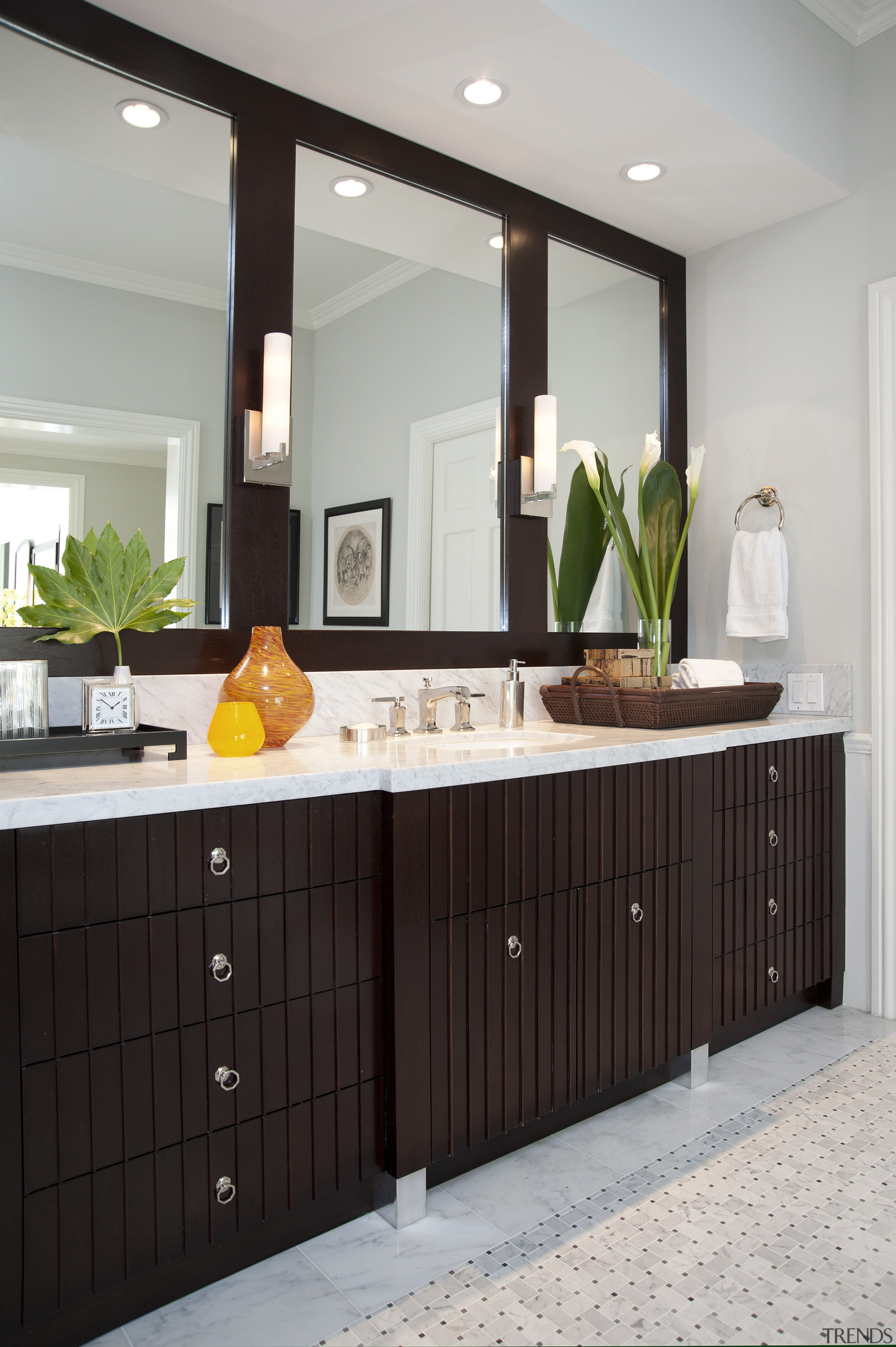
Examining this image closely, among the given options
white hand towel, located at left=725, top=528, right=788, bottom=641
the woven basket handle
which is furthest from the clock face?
white hand towel, located at left=725, top=528, right=788, bottom=641

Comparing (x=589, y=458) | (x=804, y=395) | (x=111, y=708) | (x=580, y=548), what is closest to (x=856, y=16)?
(x=804, y=395)

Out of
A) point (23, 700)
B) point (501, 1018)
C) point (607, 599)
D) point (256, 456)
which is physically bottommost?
point (501, 1018)

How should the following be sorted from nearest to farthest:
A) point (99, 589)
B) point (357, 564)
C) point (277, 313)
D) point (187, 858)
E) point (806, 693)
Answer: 1. point (187, 858)
2. point (99, 589)
3. point (277, 313)
4. point (357, 564)
5. point (806, 693)

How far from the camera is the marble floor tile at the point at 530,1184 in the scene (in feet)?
5.13

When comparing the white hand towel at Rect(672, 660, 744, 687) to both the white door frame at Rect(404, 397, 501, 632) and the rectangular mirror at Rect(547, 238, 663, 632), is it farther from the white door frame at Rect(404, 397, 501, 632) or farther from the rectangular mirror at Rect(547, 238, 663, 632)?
the white door frame at Rect(404, 397, 501, 632)

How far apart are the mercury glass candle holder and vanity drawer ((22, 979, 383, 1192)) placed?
0.52 meters

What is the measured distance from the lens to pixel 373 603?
212 centimetres

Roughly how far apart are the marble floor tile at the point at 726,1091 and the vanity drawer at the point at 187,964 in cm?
90

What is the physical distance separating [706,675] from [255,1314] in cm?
172

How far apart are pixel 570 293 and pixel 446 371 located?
0.55 metres

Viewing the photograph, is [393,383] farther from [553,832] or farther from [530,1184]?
[530,1184]

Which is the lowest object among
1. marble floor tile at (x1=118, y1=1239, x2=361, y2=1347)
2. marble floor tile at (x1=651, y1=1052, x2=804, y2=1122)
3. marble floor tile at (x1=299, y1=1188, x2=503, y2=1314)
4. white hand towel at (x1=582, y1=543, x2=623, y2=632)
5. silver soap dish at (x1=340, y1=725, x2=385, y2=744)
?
marble floor tile at (x1=118, y1=1239, x2=361, y2=1347)

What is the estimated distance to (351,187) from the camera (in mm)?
2098

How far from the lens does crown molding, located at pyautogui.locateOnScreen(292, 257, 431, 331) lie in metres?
2.01
